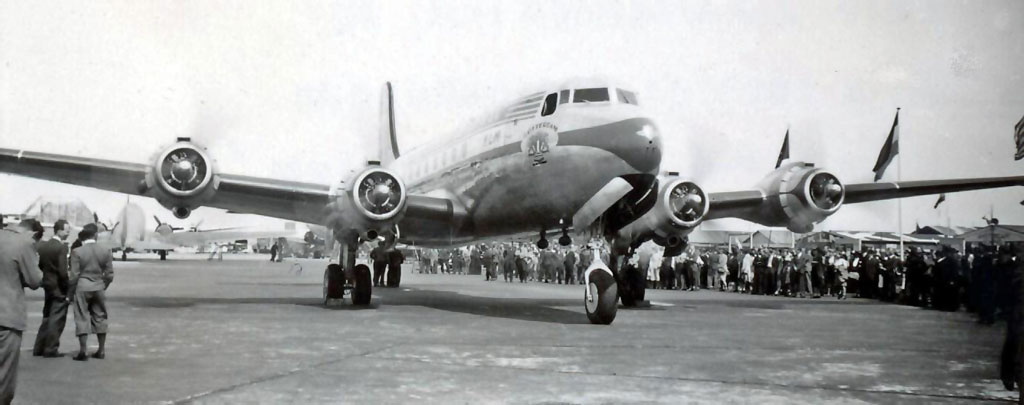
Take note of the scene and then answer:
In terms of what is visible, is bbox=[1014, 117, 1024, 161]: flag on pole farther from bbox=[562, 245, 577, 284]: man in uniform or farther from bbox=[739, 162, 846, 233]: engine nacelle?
bbox=[562, 245, 577, 284]: man in uniform

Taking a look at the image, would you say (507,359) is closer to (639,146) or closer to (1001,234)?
(639,146)

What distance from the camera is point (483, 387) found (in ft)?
22.4

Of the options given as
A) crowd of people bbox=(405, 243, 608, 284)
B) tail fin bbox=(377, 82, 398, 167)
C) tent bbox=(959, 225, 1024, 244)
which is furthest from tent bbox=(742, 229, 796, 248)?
tent bbox=(959, 225, 1024, 244)

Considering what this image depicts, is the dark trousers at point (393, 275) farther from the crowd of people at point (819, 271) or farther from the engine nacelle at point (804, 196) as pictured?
the engine nacelle at point (804, 196)

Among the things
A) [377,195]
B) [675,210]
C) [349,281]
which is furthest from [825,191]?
[349,281]

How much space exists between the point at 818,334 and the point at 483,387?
7136 millimetres

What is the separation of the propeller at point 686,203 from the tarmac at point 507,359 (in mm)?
2080

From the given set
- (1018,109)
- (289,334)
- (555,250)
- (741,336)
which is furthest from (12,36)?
(555,250)

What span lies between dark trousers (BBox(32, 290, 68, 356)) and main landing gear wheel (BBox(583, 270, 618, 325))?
24.4 feet

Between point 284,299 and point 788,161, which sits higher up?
point 788,161

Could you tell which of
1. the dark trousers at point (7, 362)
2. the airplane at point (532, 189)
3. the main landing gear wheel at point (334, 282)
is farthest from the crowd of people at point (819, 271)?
the dark trousers at point (7, 362)

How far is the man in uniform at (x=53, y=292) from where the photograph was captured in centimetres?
845

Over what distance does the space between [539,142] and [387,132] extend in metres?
17.4

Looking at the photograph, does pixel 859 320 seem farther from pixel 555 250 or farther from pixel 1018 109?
pixel 555 250
